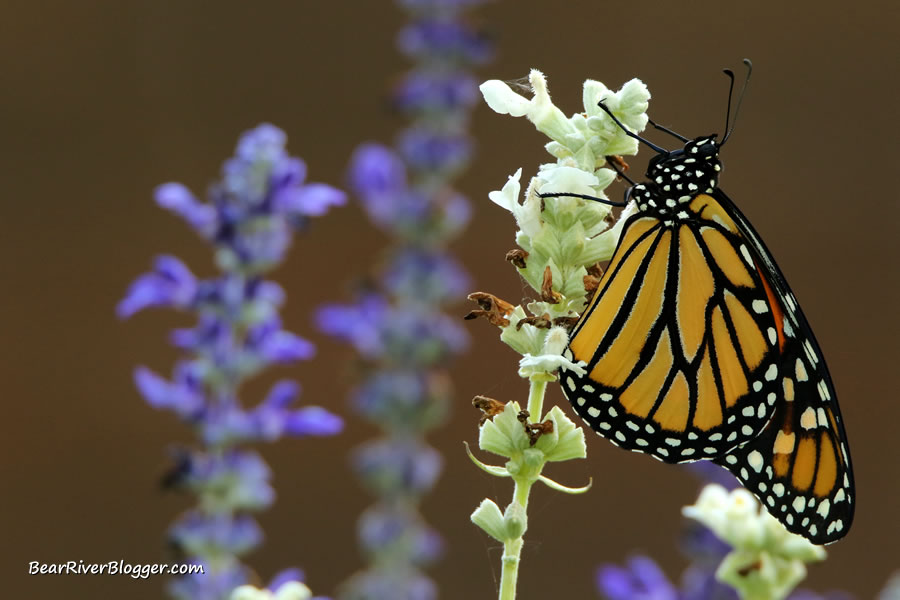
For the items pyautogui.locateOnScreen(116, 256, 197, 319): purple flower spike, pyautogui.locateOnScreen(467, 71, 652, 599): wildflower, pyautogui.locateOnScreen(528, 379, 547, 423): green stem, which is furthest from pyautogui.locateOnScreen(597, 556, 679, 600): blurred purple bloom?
pyautogui.locateOnScreen(116, 256, 197, 319): purple flower spike

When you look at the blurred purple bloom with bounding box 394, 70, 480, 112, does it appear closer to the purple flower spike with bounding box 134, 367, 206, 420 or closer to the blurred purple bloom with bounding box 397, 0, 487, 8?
the blurred purple bloom with bounding box 397, 0, 487, 8

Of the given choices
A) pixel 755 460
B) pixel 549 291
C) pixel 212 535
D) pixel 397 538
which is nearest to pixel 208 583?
pixel 212 535

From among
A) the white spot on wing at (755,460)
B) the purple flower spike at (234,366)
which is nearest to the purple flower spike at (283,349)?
the purple flower spike at (234,366)

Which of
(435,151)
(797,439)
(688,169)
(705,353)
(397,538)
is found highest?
(688,169)

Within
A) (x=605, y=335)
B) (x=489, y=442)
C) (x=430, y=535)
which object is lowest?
(x=430, y=535)

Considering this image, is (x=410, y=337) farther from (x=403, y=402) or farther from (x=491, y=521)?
(x=491, y=521)

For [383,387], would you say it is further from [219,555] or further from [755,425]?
[755,425]

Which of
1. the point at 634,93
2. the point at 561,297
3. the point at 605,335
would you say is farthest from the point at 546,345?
the point at 605,335
